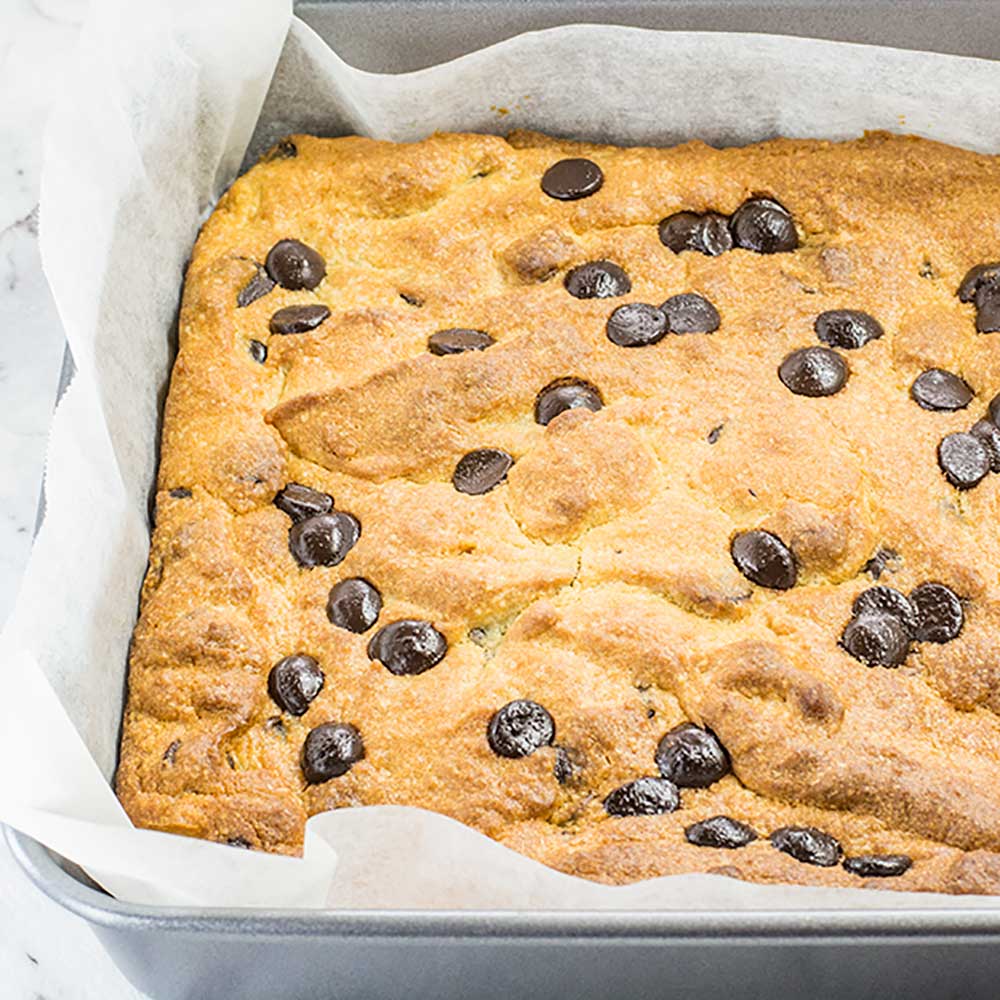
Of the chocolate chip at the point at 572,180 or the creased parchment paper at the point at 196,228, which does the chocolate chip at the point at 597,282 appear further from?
the creased parchment paper at the point at 196,228

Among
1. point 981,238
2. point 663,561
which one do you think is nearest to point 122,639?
point 663,561

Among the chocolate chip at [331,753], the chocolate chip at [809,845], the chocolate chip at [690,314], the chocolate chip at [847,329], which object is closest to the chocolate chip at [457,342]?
the chocolate chip at [690,314]

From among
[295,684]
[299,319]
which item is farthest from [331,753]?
[299,319]

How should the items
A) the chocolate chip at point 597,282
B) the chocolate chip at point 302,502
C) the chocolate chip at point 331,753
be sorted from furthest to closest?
1. the chocolate chip at point 597,282
2. the chocolate chip at point 302,502
3. the chocolate chip at point 331,753

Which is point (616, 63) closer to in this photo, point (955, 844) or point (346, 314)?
point (346, 314)

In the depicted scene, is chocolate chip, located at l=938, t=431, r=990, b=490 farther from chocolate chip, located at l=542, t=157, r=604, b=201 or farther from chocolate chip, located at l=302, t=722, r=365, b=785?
chocolate chip, located at l=302, t=722, r=365, b=785

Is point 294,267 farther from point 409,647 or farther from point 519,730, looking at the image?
point 519,730
